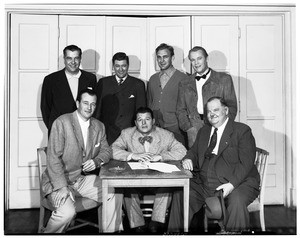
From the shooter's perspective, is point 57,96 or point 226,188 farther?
point 57,96

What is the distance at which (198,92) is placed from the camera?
348 centimetres

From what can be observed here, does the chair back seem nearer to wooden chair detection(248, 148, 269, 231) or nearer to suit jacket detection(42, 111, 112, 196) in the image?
wooden chair detection(248, 148, 269, 231)

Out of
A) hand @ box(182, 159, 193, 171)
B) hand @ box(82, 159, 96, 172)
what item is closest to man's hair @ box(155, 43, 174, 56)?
hand @ box(182, 159, 193, 171)

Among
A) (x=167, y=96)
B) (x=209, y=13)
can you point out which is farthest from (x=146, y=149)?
(x=209, y=13)

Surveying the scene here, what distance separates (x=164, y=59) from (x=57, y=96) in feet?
3.57

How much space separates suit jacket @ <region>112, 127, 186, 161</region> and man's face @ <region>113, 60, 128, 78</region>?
0.55 m

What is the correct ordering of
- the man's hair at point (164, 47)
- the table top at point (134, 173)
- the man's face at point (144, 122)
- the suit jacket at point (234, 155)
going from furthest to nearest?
the man's hair at point (164, 47) → the man's face at point (144, 122) → the suit jacket at point (234, 155) → the table top at point (134, 173)

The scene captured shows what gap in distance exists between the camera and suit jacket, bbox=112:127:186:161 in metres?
3.29

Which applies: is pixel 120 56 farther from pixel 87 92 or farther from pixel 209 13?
pixel 209 13

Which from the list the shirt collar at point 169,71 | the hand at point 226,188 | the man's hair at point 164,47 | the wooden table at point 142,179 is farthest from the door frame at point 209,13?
the wooden table at point 142,179

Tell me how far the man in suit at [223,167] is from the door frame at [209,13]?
0.47 m

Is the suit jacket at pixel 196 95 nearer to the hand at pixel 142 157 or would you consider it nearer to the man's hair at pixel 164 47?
the man's hair at pixel 164 47

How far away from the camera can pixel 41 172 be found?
327cm

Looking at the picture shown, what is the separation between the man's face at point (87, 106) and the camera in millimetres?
3312
